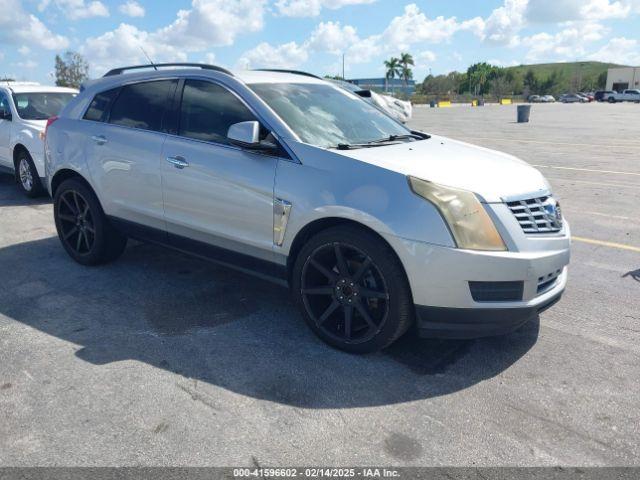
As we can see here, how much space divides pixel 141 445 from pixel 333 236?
62.8 inches

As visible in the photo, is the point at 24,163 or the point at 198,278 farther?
the point at 24,163

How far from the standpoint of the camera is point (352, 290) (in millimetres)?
3447

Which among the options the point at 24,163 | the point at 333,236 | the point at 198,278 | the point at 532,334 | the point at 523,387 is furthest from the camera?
the point at 24,163

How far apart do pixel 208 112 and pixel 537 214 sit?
250cm

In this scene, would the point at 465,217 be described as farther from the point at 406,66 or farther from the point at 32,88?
the point at 406,66

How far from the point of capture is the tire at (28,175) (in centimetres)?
851

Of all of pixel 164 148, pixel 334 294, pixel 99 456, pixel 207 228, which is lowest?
pixel 99 456

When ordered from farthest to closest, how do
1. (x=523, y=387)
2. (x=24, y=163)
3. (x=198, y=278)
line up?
(x=24, y=163)
(x=198, y=278)
(x=523, y=387)

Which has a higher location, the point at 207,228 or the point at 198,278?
the point at 207,228

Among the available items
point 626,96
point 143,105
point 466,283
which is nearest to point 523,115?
point 143,105

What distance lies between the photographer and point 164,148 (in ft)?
14.3

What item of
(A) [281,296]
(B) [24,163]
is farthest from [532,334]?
(B) [24,163]

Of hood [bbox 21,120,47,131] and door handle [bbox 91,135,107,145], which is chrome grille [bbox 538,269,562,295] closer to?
door handle [bbox 91,135,107,145]

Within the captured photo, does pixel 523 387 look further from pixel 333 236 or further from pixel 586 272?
pixel 586 272
